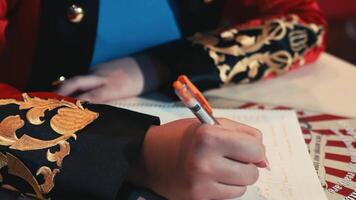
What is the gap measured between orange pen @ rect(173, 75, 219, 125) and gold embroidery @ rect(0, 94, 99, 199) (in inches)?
3.7

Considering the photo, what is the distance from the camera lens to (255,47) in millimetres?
779

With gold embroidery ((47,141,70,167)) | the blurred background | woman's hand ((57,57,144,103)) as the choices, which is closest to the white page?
woman's hand ((57,57,144,103))

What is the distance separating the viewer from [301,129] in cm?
65

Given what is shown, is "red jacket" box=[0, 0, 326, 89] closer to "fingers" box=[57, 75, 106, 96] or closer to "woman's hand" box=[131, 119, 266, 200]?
"fingers" box=[57, 75, 106, 96]

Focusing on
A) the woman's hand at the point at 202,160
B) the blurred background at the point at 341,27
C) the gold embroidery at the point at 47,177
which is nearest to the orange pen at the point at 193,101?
the woman's hand at the point at 202,160

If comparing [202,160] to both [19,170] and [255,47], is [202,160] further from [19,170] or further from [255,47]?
[255,47]

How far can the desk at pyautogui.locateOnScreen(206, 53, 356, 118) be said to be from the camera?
0.72 metres

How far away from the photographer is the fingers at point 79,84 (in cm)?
69

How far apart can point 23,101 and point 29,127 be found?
43mm

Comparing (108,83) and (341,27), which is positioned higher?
(108,83)

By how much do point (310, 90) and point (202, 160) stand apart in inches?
13.9

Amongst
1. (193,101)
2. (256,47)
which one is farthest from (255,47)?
(193,101)

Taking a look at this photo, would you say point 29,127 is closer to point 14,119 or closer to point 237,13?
point 14,119

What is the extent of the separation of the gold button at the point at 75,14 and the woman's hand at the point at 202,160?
246 millimetres
